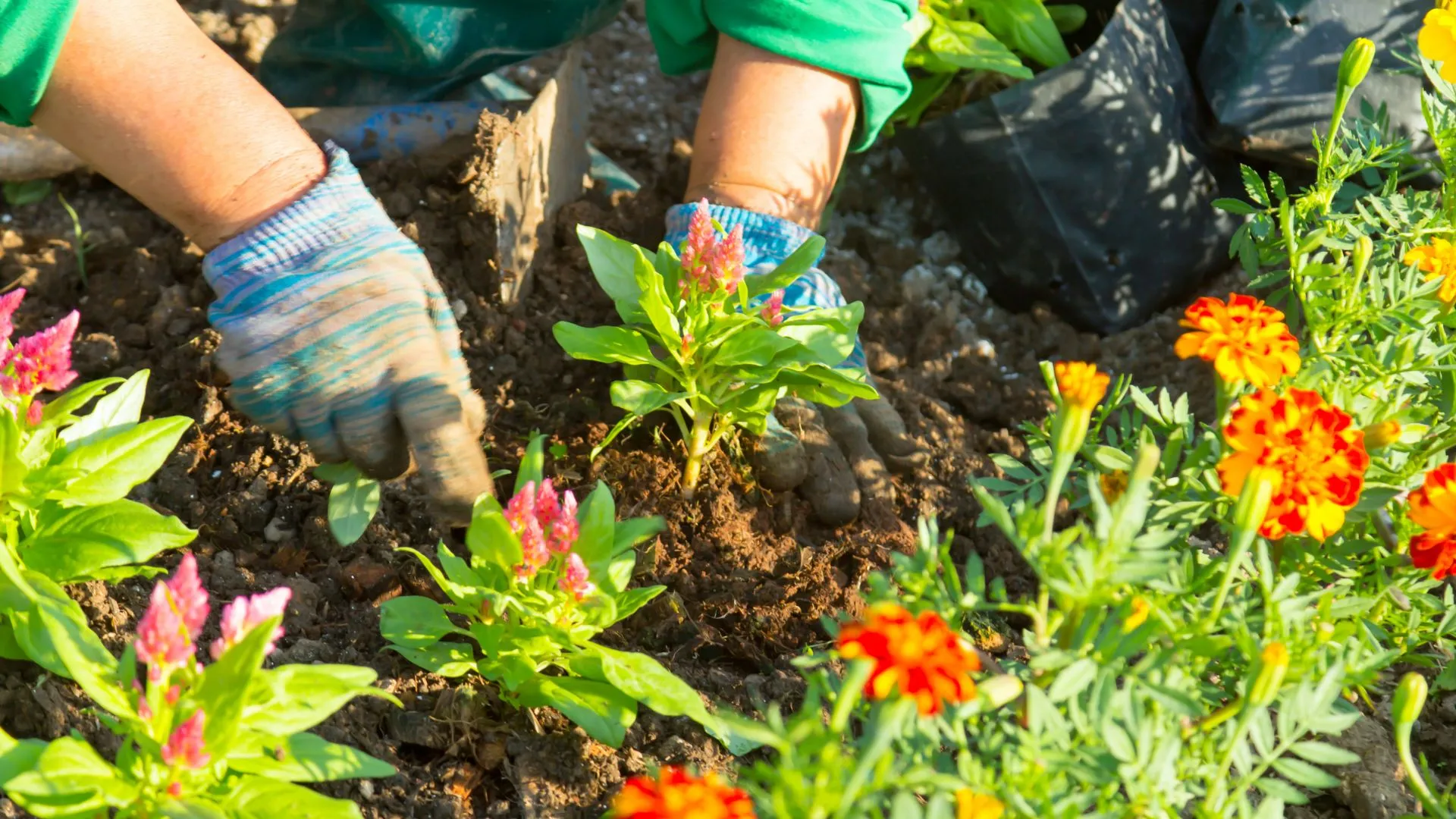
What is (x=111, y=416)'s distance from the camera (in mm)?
1485

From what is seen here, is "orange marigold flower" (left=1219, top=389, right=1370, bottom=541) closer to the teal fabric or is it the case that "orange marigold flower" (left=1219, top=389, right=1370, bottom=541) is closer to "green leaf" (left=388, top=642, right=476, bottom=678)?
"green leaf" (left=388, top=642, right=476, bottom=678)

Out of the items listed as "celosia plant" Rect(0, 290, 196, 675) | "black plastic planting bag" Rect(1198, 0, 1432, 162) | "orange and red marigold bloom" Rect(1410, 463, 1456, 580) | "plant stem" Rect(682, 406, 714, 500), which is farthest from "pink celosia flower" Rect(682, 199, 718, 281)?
"black plastic planting bag" Rect(1198, 0, 1432, 162)

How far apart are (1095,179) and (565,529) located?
156cm

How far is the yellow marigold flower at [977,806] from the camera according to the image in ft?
3.09

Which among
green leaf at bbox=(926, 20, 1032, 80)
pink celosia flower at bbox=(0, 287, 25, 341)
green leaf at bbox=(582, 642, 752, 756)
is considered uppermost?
green leaf at bbox=(926, 20, 1032, 80)

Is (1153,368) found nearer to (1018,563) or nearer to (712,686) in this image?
(1018,563)

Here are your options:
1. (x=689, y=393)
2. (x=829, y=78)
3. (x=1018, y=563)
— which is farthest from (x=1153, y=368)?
(x=689, y=393)

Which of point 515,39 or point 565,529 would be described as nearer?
point 565,529

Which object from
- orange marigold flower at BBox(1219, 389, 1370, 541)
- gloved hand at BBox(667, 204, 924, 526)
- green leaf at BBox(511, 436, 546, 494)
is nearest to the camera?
orange marigold flower at BBox(1219, 389, 1370, 541)

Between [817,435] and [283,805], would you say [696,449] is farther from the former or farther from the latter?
[283,805]

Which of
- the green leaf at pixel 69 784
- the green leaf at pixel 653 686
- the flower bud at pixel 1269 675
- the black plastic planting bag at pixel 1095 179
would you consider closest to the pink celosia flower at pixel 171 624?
the green leaf at pixel 69 784

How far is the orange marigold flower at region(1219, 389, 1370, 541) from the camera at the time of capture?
108 centimetres

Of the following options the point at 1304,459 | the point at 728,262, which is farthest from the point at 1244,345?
the point at 728,262

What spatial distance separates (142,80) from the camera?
1618 mm
